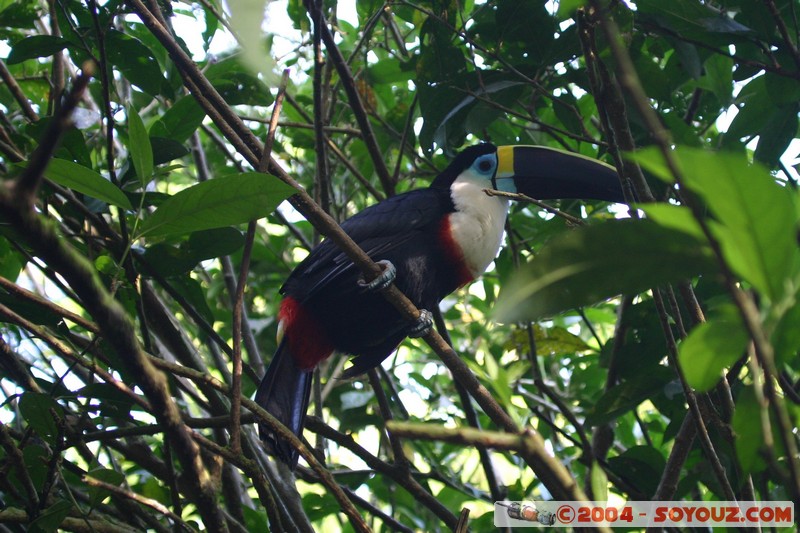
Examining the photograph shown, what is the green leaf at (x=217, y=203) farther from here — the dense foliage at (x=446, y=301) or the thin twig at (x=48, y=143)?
the thin twig at (x=48, y=143)

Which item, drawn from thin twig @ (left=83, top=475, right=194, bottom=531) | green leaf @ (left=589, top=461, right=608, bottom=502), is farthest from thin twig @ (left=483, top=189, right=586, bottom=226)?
thin twig @ (left=83, top=475, right=194, bottom=531)

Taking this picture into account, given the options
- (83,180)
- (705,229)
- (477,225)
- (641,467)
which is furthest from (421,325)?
(705,229)

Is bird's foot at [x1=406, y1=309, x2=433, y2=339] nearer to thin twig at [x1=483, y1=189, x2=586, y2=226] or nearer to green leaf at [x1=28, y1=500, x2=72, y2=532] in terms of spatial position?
thin twig at [x1=483, y1=189, x2=586, y2=226]

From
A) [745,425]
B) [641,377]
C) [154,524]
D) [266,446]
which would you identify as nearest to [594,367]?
[641,377]

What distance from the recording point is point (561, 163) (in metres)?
3.58

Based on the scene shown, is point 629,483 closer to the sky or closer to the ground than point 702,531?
closer to the sky

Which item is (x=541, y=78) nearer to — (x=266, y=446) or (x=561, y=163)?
(x=561, y=163)

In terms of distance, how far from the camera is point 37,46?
2.70m

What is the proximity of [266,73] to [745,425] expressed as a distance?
859 mm

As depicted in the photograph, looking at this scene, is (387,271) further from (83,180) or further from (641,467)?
(83,180)

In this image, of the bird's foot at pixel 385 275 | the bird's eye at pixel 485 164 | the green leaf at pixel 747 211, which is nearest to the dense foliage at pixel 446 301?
the green leaf at pixel 747 211

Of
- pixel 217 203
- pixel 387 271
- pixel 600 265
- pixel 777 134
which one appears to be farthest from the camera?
pixel 387 271

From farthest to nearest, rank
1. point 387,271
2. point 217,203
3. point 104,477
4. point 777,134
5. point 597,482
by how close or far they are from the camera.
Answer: point 387,271, point 777,134, point 104,477, point 217,203, point 597,482

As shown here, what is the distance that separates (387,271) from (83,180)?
5.16 feet
